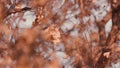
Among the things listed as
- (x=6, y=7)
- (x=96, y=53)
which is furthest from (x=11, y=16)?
(x=96, y=53)

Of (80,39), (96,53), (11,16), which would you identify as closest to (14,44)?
(11,16)

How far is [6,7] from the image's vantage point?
4906mm

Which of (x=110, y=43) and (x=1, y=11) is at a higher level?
(x=1, y=11)

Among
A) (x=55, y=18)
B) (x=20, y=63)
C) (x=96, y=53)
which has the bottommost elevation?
(x=96, y=53)

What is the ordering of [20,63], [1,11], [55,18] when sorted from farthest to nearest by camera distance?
[55,18], [1,11], [20,63]

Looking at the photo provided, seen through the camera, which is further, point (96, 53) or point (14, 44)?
point (96, 53)

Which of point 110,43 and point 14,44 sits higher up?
point 14,44

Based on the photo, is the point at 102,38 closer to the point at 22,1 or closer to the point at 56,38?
the point at 56,38

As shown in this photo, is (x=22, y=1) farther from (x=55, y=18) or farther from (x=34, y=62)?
(x=34, y=62)

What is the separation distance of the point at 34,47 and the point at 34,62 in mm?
234

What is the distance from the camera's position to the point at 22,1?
504cm

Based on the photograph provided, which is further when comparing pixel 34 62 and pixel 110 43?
pixel 110 43

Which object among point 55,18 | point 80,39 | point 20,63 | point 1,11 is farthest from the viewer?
point 80,39

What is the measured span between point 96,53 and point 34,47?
5.08 ft
